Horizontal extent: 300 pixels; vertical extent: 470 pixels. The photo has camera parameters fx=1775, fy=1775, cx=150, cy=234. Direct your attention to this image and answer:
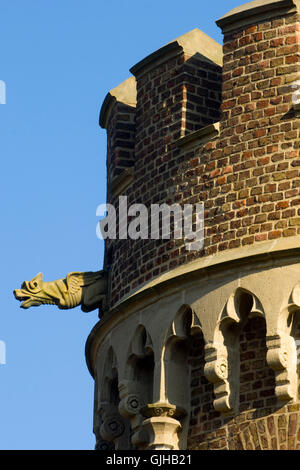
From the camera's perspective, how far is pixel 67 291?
2094 cm

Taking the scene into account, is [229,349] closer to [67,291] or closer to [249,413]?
[249,413]

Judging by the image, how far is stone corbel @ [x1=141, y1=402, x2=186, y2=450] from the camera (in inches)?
727

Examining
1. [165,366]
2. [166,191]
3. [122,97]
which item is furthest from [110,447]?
[122,97]

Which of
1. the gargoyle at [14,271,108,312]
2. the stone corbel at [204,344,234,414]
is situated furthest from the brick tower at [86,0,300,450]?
the gargoyle at [14,271,108,312]

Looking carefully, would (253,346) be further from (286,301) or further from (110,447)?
(110,447)

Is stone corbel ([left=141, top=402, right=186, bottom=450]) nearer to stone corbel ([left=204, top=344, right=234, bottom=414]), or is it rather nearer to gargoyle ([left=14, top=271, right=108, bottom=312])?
stone corbel ([left=204, top=344, right=234, bottom=414])

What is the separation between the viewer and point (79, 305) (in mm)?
20906

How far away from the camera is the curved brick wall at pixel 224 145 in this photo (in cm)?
1859

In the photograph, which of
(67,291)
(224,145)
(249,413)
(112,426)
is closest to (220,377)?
(249,413)

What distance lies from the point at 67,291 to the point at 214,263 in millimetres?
3002

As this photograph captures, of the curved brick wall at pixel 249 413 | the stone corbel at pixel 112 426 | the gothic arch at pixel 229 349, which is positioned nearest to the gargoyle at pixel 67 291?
the stone corbel at pixel 112 426

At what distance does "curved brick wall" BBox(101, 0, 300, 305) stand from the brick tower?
15 millimetres

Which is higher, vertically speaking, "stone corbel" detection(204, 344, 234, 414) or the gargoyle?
the gargoyle

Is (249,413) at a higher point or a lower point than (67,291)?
lower
